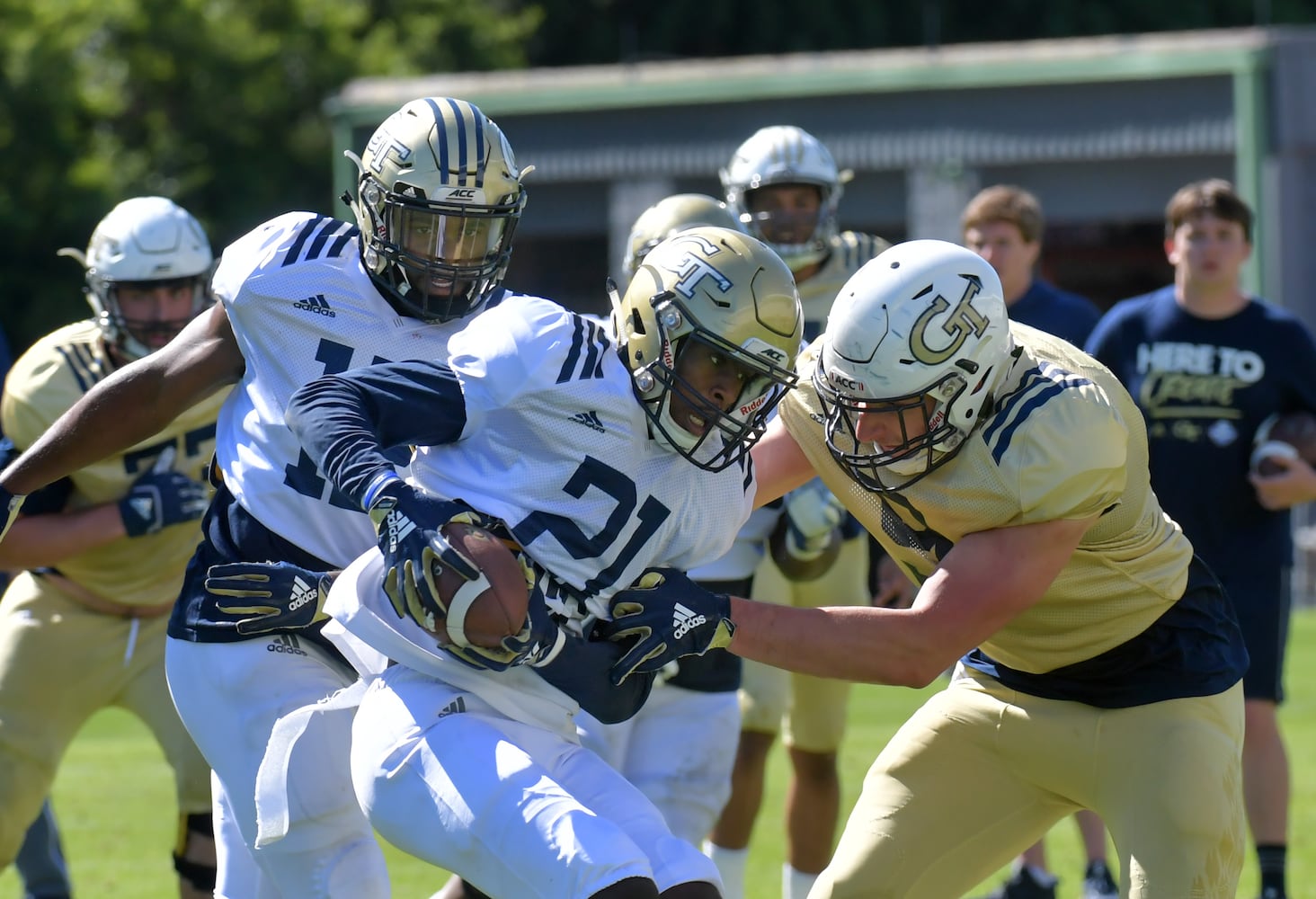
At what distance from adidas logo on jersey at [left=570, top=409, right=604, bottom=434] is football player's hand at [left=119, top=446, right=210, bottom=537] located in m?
2.10

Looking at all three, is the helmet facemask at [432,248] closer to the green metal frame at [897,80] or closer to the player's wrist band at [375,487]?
the player's wrist band at [375,487]

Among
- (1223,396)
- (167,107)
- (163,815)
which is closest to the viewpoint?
(1223,396)

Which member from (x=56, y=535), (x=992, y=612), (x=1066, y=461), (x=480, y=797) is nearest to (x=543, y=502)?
(x=480, y=797)

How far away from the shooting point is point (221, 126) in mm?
22391

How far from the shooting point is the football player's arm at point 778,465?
12.6 ft

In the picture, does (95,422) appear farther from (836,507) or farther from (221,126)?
(221,126)

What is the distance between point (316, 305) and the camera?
367 centimetres

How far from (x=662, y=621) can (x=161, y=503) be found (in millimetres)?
2345

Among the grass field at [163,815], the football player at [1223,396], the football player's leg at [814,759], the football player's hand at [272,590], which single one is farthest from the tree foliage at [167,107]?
the football player's hand at [272,590]

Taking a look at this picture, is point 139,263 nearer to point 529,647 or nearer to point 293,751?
point 293,751

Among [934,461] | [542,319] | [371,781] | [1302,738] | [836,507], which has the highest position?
[542,319]

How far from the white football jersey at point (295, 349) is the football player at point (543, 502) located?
397 mm

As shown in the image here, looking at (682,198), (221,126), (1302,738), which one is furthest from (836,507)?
(221,126)

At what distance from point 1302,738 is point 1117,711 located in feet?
17.6
